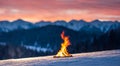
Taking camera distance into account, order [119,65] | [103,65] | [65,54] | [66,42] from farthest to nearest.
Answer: [65,54], [66,42], [103,65], [119,65]

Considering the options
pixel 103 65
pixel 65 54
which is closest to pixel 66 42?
pixel 65 54

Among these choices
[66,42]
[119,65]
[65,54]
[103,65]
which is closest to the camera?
[119,65]

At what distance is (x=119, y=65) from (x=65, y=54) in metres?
55.7

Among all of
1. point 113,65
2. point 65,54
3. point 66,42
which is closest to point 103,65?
point 113,65

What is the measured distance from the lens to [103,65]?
3465 inches

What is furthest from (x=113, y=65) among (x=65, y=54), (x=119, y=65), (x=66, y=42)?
(x=65, y=54)

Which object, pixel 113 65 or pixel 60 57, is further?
pixel 60 57

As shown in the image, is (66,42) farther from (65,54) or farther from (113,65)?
(113,65)

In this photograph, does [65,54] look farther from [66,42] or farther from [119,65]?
[119,65]

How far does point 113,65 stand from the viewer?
84.2 metres

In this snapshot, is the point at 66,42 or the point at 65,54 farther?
the point at 65,54

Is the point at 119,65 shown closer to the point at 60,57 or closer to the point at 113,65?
the point at 113,65

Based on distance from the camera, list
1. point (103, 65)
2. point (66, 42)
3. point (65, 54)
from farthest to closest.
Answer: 1. point (65, 54)
2. point (66, 42)
3. point (103, 65)

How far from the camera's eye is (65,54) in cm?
13725
